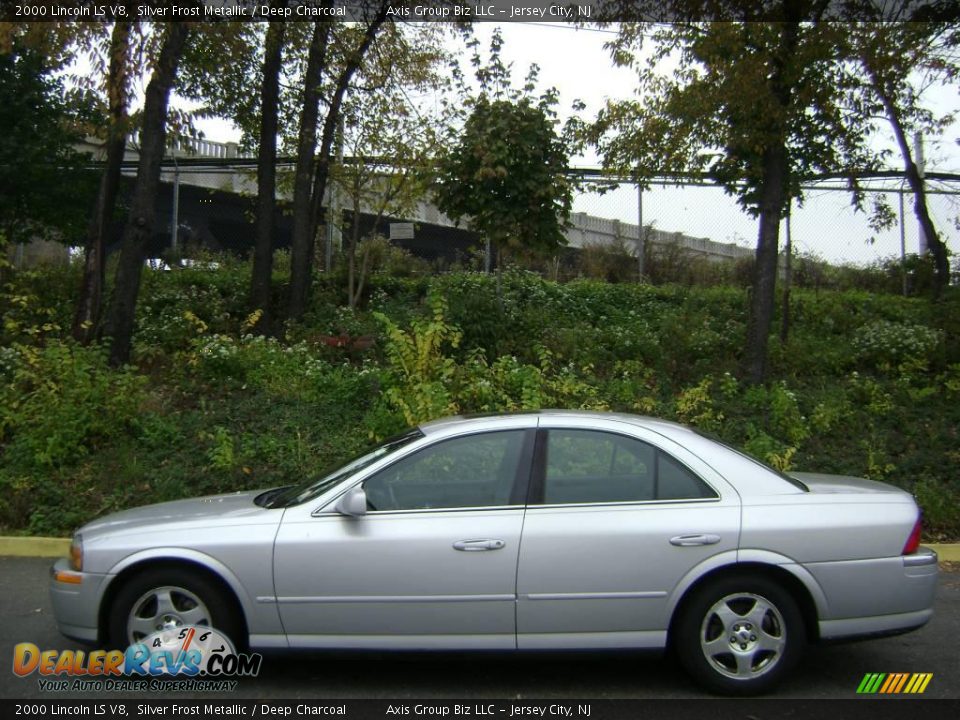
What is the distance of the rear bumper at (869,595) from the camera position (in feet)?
15.3

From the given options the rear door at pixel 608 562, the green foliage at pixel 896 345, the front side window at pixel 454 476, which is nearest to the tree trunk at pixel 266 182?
the green foliage at pixel 896 345

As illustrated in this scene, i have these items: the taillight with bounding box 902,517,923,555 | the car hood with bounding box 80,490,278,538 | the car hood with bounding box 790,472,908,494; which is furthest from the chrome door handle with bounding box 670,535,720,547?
the car hood with bounding box 80,490,278,538

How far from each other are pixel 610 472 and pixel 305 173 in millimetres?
10861

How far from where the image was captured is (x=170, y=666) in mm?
4742

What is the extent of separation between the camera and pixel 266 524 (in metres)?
4.76

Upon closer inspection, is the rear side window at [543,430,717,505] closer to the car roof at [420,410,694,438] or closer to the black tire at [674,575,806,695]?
the car roof at [420,410,694,438]

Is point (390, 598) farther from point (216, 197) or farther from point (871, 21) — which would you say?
point (216, 197)

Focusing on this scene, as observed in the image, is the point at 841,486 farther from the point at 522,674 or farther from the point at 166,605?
the point at 166,605

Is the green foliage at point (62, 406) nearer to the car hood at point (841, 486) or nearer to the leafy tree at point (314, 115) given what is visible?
the leafy tree at point (314, 115)

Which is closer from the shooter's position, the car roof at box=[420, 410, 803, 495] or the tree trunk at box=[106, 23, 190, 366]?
Result: the car roof at box=[420, 410, 803, 495]

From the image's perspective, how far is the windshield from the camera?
196 inches

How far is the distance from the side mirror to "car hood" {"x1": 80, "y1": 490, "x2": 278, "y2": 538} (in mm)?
442

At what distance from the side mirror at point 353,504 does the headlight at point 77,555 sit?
4.70ft

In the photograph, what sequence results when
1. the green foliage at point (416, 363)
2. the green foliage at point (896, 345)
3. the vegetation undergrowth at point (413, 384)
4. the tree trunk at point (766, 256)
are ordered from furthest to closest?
1. the green foliage at point (896, 345)
2. the tree trunk at point (766, 256)
3. the green foliage at point (416, 363)
4. the vegetation undergrowth at point (413, 384)
